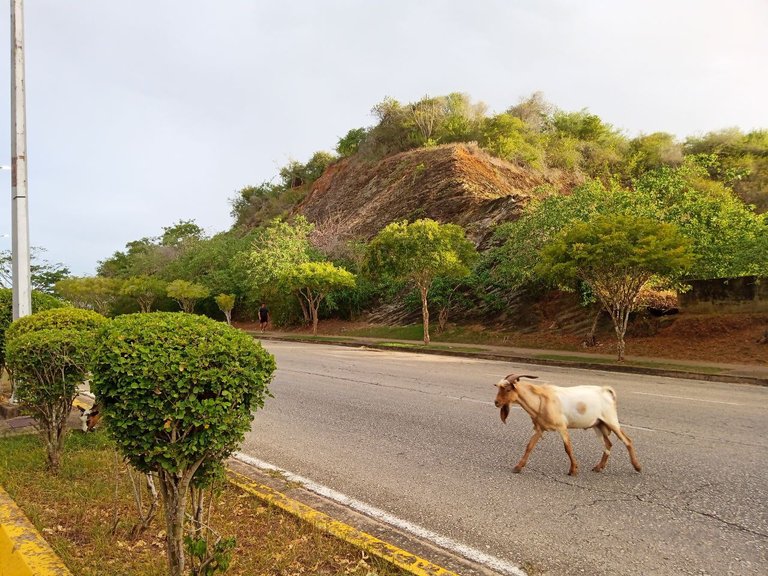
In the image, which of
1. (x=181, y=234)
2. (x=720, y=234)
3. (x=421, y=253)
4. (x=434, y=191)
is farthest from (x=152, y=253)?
(x=720, y=234)

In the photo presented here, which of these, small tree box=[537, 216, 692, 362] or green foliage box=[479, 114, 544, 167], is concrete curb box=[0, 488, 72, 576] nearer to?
small tree box=[537, 216, 692, 362]

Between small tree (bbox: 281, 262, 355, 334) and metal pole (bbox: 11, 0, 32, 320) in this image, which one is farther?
small tree (bbox: 281, 262, 355, 334)

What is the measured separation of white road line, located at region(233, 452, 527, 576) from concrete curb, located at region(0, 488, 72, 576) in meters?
2.19

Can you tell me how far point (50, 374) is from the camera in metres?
5.30

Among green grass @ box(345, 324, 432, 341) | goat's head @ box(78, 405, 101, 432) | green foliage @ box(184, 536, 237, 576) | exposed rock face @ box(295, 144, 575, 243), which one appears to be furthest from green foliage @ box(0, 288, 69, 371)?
exposed rock face @ box(295, 144, 575, 243)

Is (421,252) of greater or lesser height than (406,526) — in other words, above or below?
above

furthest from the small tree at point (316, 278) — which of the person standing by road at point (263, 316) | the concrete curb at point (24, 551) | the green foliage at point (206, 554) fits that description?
the green foliage at point (206, 554)

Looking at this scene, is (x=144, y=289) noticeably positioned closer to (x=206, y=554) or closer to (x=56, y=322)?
(x=56, y=322)

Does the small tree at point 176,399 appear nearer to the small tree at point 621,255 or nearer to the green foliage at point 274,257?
the small tree at point 621,255

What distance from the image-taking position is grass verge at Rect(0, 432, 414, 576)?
139 inches

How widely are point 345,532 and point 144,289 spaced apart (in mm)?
42812

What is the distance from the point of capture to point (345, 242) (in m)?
38.2

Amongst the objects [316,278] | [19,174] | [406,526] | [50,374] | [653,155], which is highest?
[653,155]

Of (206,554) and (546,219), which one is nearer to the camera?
(206,554)
